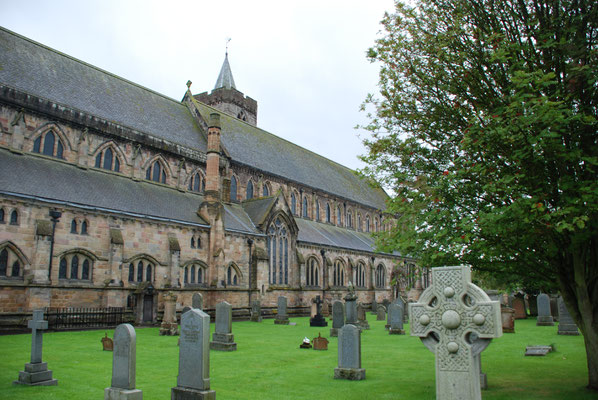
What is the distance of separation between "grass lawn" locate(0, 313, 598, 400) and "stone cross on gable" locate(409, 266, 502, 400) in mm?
3050

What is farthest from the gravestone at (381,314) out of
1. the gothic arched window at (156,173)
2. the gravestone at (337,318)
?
the gothic arched window at (156,173)

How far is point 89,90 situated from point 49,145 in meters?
6.05

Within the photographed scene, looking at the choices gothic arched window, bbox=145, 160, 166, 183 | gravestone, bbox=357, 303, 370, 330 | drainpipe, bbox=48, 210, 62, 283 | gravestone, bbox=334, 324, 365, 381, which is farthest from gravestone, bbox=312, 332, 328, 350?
gothic arched window, bbox=145, 160, 166, 183

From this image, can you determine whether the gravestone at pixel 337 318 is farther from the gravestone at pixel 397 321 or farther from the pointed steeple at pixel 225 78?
the pointed steeple at pixel 225 78

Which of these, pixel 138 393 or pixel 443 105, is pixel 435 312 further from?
pixel 443 105

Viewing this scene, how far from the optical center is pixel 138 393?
7.99 m

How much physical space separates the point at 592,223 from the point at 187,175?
2788 centimetres

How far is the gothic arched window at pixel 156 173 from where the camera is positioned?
30.4m

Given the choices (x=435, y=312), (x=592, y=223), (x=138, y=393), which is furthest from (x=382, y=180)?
(x=138, y=393)

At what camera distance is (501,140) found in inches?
331

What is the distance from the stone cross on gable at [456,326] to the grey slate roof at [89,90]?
25.9m

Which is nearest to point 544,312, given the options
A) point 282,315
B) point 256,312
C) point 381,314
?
point 381,314

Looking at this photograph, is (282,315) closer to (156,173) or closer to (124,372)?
(156,173)

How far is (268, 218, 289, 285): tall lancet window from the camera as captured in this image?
34219mm
